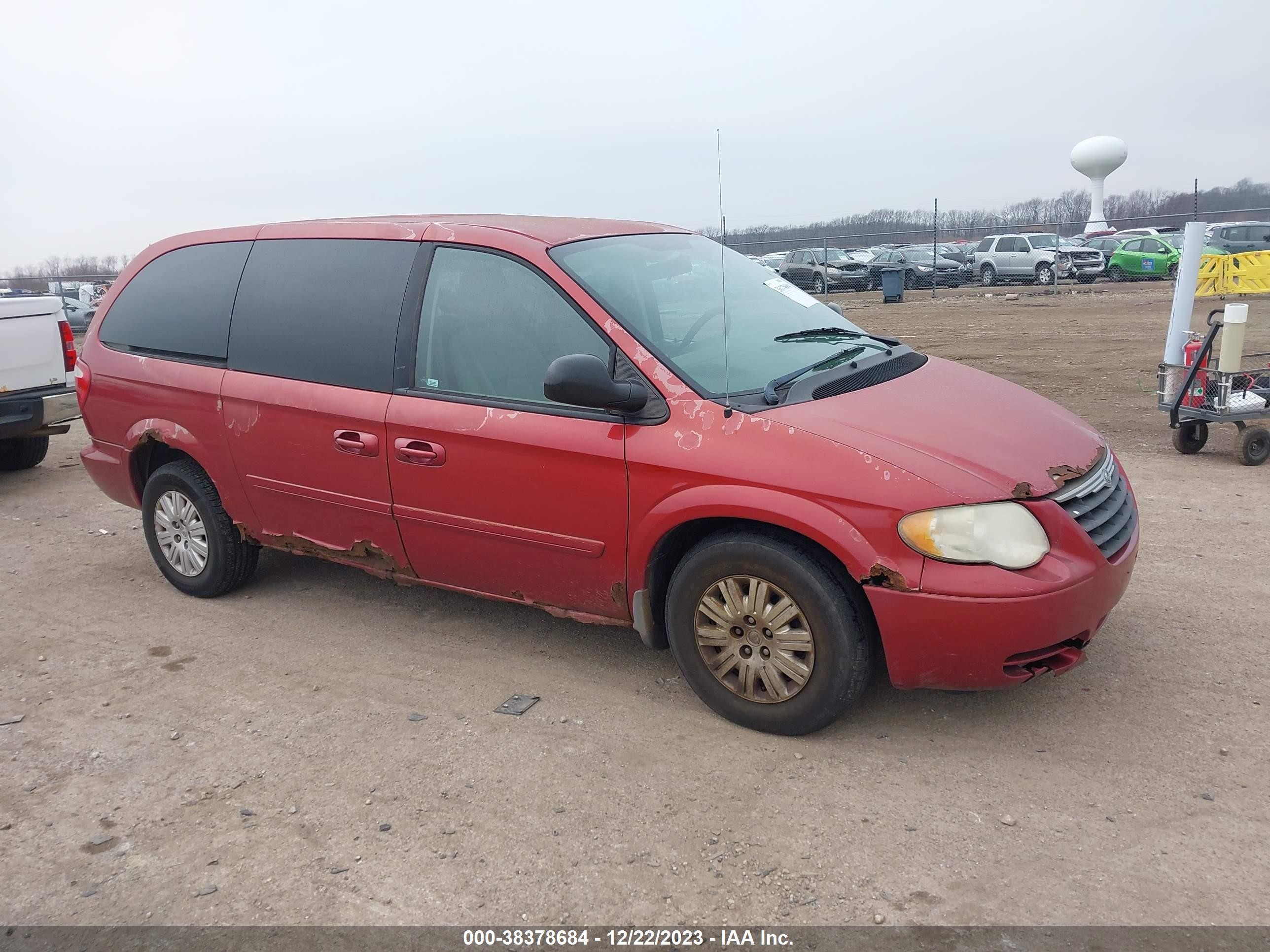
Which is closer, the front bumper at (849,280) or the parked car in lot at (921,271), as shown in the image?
the parked car in lot at (921,271)

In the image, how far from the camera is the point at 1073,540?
3326 mm

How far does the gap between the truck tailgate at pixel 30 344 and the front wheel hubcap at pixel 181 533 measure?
3.42 m

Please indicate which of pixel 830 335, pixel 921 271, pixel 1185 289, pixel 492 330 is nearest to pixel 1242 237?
pixel 921 271

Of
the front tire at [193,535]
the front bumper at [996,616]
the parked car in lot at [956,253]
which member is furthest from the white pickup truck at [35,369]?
the parked car in lot at [956,253]

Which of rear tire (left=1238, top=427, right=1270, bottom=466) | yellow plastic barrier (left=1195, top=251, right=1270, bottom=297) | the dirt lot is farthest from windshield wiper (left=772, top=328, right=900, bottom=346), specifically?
yellow plastic barrier (left=1195, top=251, right=1270, bottom=297)

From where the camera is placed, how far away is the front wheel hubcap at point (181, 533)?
205 inches

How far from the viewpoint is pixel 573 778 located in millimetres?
3414

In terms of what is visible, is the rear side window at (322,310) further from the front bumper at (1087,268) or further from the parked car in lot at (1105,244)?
the parked car in lot at (1105,244)

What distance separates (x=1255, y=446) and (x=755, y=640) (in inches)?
215

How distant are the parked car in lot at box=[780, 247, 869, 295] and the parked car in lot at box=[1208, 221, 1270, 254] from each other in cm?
966

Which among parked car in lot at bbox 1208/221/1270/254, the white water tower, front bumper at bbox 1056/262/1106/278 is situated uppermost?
the white water tower

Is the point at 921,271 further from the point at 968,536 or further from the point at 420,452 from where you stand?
the point at 968,536

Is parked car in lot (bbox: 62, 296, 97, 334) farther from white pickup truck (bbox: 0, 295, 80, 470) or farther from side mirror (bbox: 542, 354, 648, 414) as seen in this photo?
side mirror (bbox: 542, 354, 648, 414)

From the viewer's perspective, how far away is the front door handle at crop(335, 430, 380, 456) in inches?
168
